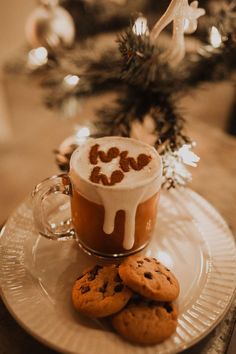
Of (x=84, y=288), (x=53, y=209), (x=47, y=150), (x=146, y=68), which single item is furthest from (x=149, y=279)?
(x=47, y=150)

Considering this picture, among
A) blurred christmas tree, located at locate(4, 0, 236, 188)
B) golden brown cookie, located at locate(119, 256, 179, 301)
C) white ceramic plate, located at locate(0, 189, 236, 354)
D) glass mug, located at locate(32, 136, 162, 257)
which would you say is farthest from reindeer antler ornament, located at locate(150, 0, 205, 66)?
golden brown cookie, located at locate(119, 256, 179, 301)

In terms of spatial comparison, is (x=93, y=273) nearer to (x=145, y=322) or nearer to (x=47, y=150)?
(x=145, y=322)

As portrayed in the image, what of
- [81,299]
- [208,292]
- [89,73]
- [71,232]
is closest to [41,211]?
[71,232]

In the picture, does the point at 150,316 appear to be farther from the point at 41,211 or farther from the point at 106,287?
the point at 41,211

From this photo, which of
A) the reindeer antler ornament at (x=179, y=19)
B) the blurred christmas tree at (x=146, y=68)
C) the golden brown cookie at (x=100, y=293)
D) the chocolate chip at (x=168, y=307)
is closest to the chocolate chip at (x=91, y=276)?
the golden brown cookie at (x=100, y=293)

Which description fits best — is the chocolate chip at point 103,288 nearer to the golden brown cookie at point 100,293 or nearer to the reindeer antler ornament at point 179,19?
the golden brown cookie at point 100,293
